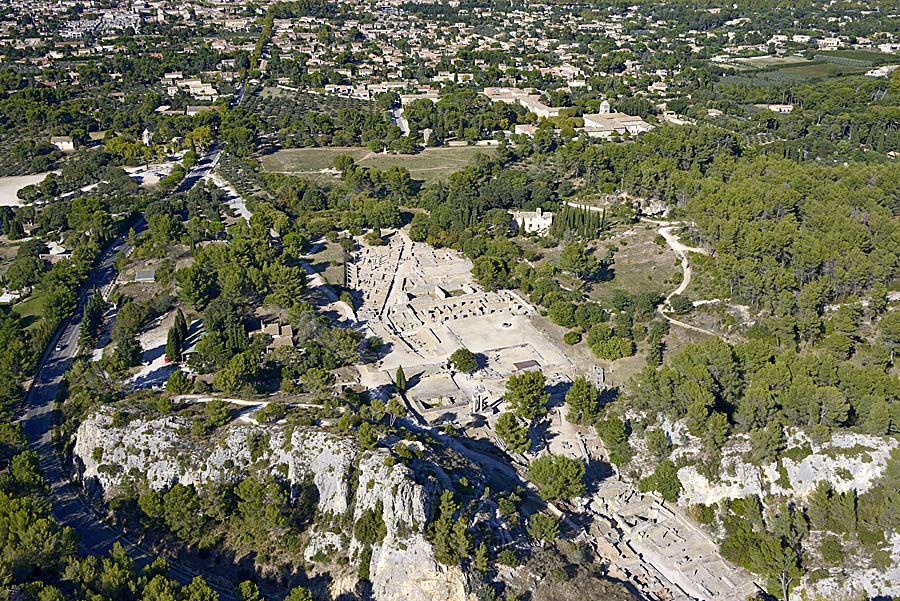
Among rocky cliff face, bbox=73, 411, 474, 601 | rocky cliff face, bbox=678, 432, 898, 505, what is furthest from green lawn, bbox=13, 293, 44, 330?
rocky cliff face, bbox=678, 432, 898, 505

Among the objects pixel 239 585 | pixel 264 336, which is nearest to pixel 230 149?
pixel 264 336

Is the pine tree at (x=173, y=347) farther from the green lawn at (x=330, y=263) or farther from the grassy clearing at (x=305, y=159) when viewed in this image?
the grassy clearing at (x=305, y=159)

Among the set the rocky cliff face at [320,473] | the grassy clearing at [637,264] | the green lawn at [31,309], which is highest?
the rocky cliff face at [320,473]

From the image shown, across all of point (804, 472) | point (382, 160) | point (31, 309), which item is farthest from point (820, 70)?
point (31, 309)

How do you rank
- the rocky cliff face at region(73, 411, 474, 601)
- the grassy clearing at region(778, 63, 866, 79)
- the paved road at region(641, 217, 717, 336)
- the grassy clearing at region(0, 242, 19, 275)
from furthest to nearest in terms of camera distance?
the grassy clearing at region(778, 63, 866, 79)
the grassy clearing at region(0, 242, 19, 275)
the paved road at region(641, 217, 717, 336)
the rocky cliff face at region(73, 411, 474, 601)

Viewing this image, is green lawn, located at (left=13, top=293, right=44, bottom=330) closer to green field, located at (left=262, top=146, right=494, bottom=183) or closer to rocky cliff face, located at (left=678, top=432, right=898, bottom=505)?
green field, located at (left=262, top=146, right=494, bottom=183)

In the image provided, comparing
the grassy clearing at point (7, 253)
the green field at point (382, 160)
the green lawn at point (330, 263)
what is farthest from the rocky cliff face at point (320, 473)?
the green field at point (382, 160)
